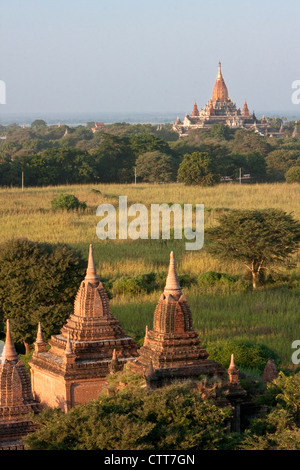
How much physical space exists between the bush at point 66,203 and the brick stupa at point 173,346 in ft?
120

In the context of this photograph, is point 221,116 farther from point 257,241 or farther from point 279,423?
point 279,423

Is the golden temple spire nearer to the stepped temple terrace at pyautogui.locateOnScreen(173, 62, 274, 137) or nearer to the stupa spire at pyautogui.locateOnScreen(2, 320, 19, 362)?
the stepped temple terrace at pyautogui.locateOnScreen(173, 62, 274, 137)

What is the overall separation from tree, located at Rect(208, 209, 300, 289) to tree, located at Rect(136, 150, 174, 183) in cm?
3930

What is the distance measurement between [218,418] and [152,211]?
3996cm

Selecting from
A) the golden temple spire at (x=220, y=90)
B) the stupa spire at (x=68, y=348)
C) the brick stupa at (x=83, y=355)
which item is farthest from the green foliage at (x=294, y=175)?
the golden temple spire at (x=220, y=90)

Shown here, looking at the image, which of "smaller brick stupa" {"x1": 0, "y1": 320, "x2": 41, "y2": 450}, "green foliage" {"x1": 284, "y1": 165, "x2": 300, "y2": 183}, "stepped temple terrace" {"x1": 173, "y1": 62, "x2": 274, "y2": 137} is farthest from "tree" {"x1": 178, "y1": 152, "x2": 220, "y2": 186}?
"stepped temple terrace" {"x1": 173, "y1": 62, "x2": 274, "y2": 137}

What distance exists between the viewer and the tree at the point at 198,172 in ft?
231

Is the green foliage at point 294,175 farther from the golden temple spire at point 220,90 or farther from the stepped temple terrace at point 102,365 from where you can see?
the golden temple spire at point 220,90

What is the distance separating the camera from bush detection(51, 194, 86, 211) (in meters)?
53.5

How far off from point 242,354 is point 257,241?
1385 centimetres

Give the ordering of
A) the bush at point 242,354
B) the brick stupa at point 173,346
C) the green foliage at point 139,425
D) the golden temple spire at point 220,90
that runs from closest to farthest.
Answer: the green foliage at point 139,425 < the brick stupa at point 173,346 < the bush at point 242,354 < the golden temple spire at point 220,90

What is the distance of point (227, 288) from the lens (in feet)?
112

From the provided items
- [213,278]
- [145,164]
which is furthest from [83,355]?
[145,164]
